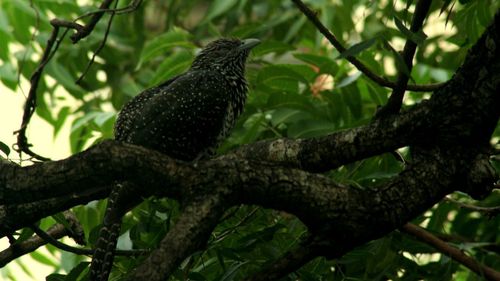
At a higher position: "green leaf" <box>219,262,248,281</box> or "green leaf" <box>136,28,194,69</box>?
"green leaf" <box>136,28,194,69</box>

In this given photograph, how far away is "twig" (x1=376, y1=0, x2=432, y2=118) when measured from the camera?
327 centimetres

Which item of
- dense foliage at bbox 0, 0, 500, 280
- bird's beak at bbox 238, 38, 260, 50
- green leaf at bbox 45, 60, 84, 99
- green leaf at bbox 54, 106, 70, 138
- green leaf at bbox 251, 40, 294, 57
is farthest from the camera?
green leaf at bbox 45, 60, 84, 99

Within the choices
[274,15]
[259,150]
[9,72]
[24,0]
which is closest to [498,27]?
[259,150]

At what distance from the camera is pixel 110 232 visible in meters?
3.91

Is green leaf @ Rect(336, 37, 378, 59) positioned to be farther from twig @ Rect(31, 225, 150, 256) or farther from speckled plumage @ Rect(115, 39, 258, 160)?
speckled plumage @ Rect(115, 39, 258, 160)

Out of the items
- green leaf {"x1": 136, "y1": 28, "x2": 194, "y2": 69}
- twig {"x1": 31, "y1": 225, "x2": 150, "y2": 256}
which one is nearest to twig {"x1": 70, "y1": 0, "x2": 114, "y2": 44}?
twig {"x1": 31, "y1": 225, "x2": 150, "y2": 256}

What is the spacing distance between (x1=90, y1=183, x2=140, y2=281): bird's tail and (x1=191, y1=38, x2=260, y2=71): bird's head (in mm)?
1608

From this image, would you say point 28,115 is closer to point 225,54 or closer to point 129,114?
point 129,114

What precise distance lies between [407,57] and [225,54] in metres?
2.44

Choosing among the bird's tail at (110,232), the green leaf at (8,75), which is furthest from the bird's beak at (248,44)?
the bird's tail at (110,232)

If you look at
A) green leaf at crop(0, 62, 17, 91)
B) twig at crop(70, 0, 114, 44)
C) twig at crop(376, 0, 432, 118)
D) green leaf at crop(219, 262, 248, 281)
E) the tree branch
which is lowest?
the tree branch

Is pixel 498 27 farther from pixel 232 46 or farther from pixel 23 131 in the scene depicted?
pixel 232 46

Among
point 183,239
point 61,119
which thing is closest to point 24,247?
point 183,239

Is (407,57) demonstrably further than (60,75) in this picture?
No
